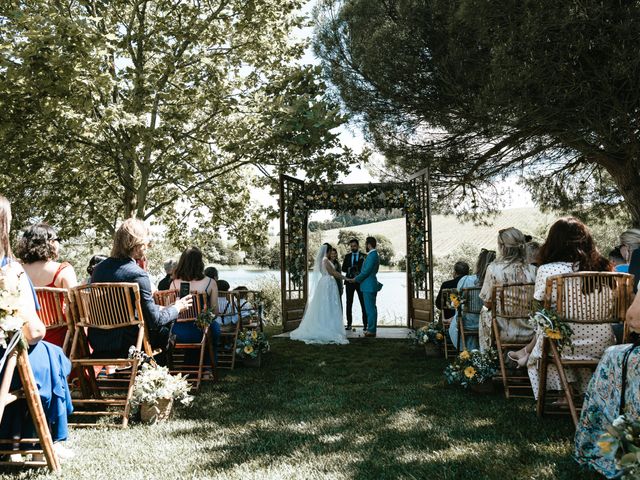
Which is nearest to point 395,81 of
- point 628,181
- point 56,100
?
point 628,181

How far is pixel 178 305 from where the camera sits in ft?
13.7

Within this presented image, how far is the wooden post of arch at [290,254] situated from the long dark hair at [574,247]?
21.3 feet

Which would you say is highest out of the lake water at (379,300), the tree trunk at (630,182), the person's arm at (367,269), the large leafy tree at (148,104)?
the large leafy tree at (148,104)

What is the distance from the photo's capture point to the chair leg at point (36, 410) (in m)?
2.63

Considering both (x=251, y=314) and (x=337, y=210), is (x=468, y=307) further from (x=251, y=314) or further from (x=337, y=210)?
(x=337, y=210)

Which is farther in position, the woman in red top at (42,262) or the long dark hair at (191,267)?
the long dark hair at (191,267)

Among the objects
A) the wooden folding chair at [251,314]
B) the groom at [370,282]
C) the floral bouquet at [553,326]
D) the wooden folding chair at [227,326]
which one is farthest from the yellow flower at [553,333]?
the groom at [370,282]

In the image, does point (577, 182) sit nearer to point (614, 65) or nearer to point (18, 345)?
point (614, 65)

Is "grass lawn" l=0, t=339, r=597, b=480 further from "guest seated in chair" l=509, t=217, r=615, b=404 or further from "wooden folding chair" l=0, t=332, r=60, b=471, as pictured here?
"guest seated in chair" l=509, t=217, r=615, b=404

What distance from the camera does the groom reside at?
9.18 meters

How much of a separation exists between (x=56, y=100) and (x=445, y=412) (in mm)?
5961

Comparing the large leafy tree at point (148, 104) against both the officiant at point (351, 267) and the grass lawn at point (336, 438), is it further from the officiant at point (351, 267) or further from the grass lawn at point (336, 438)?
the grass lawn at point (336, 438)

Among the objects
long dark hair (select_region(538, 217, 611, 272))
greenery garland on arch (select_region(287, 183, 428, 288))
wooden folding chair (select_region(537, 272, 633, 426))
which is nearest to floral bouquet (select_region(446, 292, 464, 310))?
long dark hair (select_region(538, 217, 611, 272))

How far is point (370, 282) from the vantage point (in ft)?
30.4
